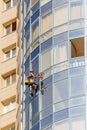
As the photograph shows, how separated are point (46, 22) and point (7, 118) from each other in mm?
9751

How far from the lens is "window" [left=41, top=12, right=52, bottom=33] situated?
1741 inches

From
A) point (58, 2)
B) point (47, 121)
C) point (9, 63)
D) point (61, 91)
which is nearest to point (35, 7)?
point (58, 2)

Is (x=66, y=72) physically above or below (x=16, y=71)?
below

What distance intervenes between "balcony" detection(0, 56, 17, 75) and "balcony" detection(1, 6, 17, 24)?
3.20 meters

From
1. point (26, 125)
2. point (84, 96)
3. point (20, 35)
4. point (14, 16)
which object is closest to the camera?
point (84, 96)

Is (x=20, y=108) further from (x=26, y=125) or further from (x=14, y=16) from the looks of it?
(x=14, y=16)

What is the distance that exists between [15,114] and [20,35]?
5.02 meters

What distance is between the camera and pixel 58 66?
140 feet

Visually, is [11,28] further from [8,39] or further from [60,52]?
[60,52]

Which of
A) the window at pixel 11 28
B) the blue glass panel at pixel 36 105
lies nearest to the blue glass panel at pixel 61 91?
the blue glass panel at pixel 36 105

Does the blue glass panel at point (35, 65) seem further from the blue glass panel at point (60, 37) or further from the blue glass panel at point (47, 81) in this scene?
the blue glass panel at point (60, 37)

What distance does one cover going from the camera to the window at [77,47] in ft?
140

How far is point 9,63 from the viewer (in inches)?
2117

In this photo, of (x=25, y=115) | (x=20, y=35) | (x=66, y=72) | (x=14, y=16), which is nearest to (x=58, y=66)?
(x=66, y=72)
